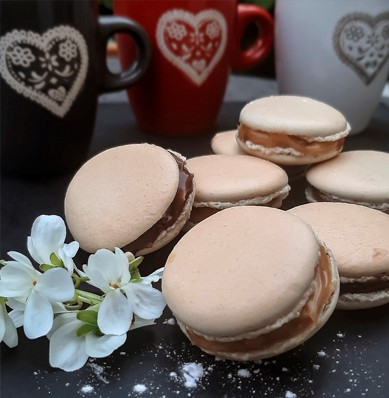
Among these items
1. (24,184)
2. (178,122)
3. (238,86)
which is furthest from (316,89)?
(24,184)

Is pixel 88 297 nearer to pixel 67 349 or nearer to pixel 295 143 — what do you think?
pixel 67 349

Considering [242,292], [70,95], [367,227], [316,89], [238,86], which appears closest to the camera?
[242,292]

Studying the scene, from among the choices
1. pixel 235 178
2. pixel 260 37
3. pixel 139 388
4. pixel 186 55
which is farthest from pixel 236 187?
pixel 260 37

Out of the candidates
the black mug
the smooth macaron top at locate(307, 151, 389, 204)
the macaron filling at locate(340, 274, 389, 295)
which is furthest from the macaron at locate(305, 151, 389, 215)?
the black mug

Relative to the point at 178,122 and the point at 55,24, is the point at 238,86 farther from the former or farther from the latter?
the point at 55,24

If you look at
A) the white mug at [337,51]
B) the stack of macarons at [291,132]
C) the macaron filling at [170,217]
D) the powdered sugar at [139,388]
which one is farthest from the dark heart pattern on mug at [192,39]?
the powdered sugar at [139,388]

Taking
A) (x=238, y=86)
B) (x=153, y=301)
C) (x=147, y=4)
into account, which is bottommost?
(x=238, y=86)

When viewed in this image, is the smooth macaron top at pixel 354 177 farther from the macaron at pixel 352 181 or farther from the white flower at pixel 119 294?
the white flower at pixel 119 294
